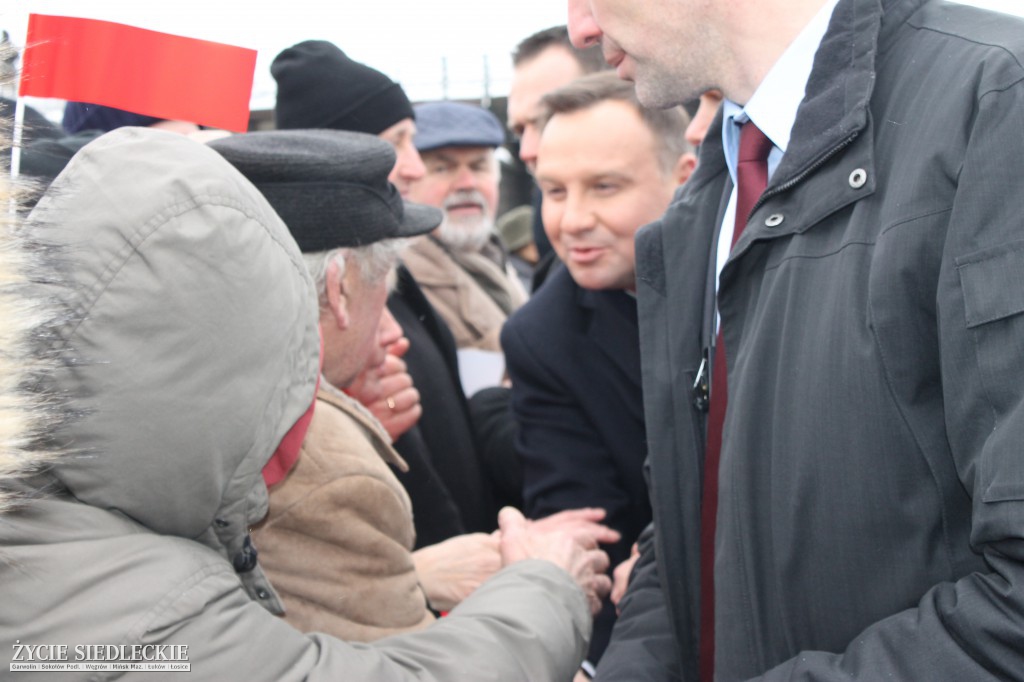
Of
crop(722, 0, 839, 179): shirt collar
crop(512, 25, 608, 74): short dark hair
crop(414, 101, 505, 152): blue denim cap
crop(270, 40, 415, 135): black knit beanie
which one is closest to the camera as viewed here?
crop(722, 0, 839, 179): shirt collar

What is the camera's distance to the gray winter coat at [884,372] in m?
1.16

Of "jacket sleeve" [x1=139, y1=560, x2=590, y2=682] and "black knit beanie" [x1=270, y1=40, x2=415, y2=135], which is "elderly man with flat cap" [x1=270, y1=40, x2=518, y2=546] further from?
"jacket sleeve" [x1=139, y1=560, x2=590, y2=682]

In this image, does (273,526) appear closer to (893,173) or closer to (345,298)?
(345,298)

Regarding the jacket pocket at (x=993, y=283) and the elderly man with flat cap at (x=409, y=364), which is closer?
the jacket pocket at (x=993, y=283)

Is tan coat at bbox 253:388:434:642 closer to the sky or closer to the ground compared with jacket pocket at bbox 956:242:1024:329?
closer to the ground

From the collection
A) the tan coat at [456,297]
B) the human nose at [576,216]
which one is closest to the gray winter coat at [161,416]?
the human nose at [576,216]

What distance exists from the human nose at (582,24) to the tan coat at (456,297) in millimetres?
2144

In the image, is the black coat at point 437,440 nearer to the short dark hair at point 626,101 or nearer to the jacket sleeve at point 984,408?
→ the short dark hair at point 626,101

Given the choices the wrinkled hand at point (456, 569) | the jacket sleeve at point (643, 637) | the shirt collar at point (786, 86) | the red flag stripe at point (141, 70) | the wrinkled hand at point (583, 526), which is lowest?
the wrinkled hand at point (456, 569)

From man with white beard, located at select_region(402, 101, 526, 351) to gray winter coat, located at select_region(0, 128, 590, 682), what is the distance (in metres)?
2.67

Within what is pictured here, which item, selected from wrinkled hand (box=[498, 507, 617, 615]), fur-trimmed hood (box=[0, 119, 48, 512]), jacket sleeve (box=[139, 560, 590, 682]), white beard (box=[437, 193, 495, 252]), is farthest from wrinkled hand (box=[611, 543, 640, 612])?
white beard (box=[437, 193, 495, 252])

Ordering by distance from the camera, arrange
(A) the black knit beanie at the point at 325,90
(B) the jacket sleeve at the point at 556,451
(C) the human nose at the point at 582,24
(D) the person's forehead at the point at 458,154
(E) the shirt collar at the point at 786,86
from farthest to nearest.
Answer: (D) the person's forehead at the point at 458,154, (A) the black knit beanie at the point at 325,90, (B) the jacket sleeve at the point at 556,451, (C) the human nose at the point at 582,24, (E) the shirt collar at the point at 786,86

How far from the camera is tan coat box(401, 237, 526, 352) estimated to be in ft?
13.7

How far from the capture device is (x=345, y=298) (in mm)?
2469
